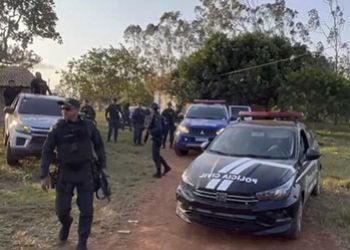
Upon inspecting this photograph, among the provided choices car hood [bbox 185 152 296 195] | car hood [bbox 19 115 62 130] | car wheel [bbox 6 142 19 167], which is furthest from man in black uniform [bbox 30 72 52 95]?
car hood [bbox 185 152 296 195]

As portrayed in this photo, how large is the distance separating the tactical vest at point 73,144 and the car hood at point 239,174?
159cm

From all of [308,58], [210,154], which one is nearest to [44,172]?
[210,154]

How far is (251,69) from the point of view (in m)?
32.2

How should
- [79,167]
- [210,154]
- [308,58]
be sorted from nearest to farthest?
1. [79,167]
2. [210,154]
3. [308,58]

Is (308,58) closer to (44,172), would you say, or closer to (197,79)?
(197,79)

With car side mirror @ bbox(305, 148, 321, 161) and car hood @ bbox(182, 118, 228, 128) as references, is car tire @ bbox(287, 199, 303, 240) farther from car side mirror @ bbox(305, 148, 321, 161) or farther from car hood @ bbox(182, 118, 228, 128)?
car hood @ bbox(182, 118, 228, 128)

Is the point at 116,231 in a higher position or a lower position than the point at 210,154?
lower

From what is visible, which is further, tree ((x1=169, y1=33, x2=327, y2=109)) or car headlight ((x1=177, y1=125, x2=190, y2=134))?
tree ((x1=169, y1=33, x2=327, y2=109))

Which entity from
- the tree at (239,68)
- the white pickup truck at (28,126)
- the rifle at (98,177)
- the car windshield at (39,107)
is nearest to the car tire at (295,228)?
the rifle at (98,177)

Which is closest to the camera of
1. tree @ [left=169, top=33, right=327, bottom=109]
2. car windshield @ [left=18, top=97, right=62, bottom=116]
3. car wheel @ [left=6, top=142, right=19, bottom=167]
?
car wheel @ [left=6, top=142, right=19, bottom=167]

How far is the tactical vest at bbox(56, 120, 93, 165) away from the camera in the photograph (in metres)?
5.70

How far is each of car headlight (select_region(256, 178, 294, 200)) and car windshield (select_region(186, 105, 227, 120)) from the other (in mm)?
9378

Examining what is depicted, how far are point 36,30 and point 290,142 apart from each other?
1356 cm

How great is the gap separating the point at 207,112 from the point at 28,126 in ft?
20.9
